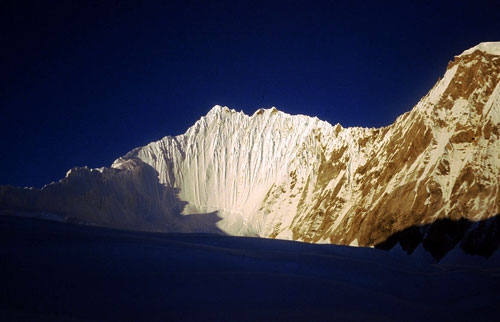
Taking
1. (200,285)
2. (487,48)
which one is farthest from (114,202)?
(200,285)

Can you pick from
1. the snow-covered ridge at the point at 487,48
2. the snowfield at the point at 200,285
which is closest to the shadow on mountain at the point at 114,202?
the snow-covered ridge at the point at 487,48

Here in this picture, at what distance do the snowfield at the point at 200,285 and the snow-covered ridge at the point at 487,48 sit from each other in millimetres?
69629

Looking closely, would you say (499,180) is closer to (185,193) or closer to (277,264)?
(277,264)

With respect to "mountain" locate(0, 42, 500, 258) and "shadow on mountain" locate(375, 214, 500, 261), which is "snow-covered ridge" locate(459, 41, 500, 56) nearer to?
"mountain" locate(0, 42, 500, 258)

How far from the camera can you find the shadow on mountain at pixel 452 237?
4088 cm

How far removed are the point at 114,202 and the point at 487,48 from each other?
109984 mm

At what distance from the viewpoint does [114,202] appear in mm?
115000

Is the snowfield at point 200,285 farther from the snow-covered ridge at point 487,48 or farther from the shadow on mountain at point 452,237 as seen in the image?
the snow-covered ridge at point 487,48

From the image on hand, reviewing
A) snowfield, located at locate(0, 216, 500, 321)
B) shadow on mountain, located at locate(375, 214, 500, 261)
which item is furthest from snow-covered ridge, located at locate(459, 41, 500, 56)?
snowfield, located at locate(0, 216, 500, 321)

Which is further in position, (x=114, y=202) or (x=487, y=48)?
(x=114, y=202)

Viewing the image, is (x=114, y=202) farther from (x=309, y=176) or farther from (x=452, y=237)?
(x=452, y=237)

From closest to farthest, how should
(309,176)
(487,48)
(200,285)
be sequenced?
(200,285) → (487,48) → (309,176)

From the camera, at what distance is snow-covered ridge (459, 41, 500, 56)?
6069 cm

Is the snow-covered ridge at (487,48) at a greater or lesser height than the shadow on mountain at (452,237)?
greater
